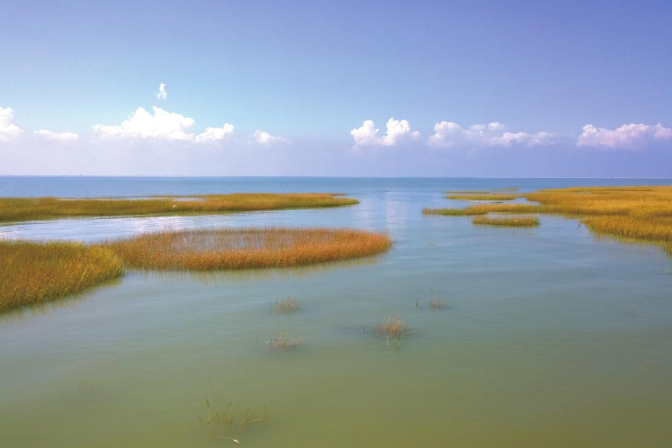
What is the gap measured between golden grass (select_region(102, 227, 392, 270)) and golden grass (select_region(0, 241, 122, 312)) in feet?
6.66

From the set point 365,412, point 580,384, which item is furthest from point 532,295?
point 365,412

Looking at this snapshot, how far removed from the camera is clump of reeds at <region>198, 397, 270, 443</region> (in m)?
9.13

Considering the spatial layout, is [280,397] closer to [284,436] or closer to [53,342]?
[284,436]

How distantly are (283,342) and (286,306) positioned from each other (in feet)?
12.2

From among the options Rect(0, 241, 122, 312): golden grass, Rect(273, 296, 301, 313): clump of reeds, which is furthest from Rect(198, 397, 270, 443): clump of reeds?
Rect(0, 241, 122, 312): golden grass

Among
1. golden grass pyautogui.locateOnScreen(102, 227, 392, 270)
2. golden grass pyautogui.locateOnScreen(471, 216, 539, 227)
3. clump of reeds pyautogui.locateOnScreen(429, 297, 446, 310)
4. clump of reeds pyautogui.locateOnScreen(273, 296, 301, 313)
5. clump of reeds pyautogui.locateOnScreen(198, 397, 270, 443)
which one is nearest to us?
clump of reeds pyautogui.locateOnScreen(198, 397, 270, 443)

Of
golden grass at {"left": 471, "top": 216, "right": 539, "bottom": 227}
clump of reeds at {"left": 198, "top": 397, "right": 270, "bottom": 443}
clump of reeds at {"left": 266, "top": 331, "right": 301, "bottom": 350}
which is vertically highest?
golden grass at {"left": 471, "top": 216, "right": 539, "bottom": 227}

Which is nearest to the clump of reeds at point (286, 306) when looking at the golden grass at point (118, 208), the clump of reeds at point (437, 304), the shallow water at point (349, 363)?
the shallow water at point (349, 363)

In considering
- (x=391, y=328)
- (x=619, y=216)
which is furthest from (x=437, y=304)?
(x=619, y=216)

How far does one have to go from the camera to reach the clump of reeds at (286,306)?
17.2 m

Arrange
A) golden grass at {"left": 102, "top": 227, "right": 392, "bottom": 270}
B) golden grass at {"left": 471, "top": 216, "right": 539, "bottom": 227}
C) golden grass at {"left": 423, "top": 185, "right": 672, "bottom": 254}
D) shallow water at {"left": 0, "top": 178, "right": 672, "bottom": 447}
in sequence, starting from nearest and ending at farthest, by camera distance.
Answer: shallow water at {"left": 0, "top": 178, "right": 672, "bottom": 447} → golden grass at {"left": 102, "top": 227, "right": 392, "bottom": 270} → golden grass at {"left": 423, "top": 185, "right": 672, "bottom": 254} → golden grass at {"left": 471, "top": 216, "right": 539, "bottom": 227}

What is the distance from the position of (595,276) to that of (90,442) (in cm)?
2165

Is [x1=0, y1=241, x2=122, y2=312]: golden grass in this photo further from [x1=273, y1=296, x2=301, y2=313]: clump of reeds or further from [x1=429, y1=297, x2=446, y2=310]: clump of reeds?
[x1=429, y1=297, x2=446, y2=310]: clump of reeds

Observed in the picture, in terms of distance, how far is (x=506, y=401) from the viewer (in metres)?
10.3
